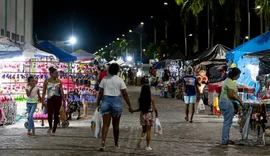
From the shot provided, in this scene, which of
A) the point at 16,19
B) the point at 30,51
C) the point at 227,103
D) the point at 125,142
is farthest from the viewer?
the point at 16,19

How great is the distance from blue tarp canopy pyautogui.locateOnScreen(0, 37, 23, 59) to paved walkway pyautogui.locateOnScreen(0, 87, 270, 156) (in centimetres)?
215

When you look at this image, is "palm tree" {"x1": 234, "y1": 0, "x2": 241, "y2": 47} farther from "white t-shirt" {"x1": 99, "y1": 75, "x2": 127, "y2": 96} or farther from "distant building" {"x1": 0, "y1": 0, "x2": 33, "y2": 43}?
"white t-shirt" {"x1": 99, "y1": 75, "x2": 127, "y2": 96}

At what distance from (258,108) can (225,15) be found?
2635 cm

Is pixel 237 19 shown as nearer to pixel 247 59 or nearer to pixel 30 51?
pixel 247 59

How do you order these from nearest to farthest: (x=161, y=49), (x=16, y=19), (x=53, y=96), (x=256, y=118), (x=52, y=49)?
(x=256, y=118), (x=53, y=96), (x=52, y=49), (x=16, y=19), (x=161, y=49)

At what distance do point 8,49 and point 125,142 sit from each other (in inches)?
205

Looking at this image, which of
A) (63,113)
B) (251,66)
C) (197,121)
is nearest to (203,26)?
(251,66)

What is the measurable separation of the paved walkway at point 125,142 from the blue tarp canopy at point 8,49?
2.15 meters

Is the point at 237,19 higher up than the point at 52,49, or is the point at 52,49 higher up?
the point at 237,19

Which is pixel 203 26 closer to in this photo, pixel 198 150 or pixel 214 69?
pixel 214 69

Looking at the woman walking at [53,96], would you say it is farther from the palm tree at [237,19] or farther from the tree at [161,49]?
the tree at [161,49]

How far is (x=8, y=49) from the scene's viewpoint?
1320 cm

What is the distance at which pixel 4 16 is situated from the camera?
2723 cm

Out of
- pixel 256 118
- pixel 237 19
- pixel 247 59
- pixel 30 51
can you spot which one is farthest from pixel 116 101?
pixel 237 19
